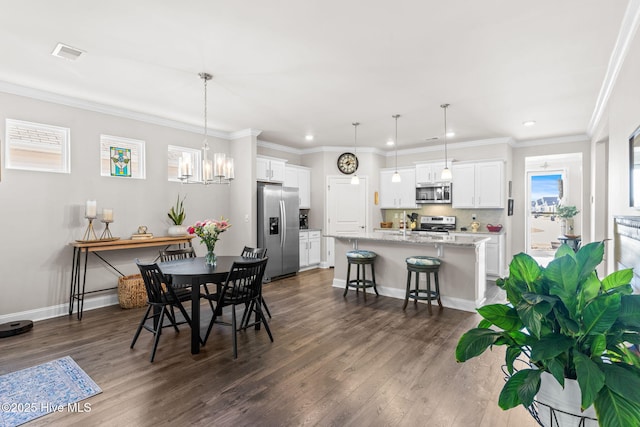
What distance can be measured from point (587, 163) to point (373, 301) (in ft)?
16.2

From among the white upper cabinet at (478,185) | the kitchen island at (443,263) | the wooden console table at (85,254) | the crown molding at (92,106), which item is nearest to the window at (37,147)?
the crown molding at (92,106)

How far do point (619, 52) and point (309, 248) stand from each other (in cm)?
563

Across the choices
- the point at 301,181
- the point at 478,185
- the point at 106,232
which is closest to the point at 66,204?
the point at 106,232

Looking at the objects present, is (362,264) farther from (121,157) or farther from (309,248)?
(121,157)

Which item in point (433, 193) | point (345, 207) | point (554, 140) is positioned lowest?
point (345, 207)

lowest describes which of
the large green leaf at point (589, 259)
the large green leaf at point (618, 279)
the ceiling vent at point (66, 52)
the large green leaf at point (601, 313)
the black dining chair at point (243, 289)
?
the black dining chair at point (243, 289)

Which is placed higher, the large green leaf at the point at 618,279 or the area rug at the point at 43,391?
the large green leaf at the point at 618,279

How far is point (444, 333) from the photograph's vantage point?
11.8ft

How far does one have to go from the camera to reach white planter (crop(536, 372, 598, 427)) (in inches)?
37.7

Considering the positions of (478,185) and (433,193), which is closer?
(478,185)

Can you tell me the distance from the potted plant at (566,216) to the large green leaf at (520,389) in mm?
8498

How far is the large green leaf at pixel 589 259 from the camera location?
3.30 feet

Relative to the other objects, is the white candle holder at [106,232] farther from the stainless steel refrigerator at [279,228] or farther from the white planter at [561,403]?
the white planter at [561,403]

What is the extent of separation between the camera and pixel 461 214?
7.11 meters
